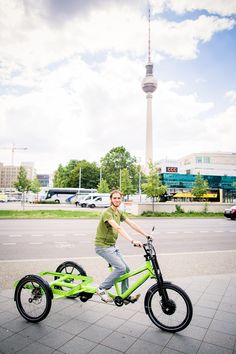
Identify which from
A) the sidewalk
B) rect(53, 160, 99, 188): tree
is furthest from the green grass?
rect(53, 160, 99, 188): tree

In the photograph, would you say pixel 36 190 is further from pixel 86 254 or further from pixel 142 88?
pixel 86 254

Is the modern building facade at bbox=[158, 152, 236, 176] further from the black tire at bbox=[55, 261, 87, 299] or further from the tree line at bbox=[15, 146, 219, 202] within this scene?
the black tire at bbox=[55, 261, 87, 299]

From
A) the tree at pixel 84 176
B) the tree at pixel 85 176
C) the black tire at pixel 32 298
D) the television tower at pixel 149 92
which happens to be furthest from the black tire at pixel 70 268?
the television tower at pixel 149 92

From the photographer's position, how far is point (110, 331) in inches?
137

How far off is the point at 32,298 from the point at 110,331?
127cm

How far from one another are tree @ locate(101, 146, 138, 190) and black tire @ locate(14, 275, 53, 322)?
58001 millimetres

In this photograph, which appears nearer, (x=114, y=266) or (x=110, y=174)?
(x=114, y=266)

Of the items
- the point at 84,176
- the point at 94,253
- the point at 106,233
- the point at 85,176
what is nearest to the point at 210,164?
the point at 85,176

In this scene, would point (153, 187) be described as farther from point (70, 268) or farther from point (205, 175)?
point (205, 175)

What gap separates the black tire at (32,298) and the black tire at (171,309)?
1487mm

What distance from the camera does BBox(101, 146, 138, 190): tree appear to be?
→ 62491 mm

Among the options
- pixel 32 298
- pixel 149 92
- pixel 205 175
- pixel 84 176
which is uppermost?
pixel 149 92

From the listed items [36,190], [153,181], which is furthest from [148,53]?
[153,181]

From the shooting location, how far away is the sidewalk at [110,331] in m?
3.08
